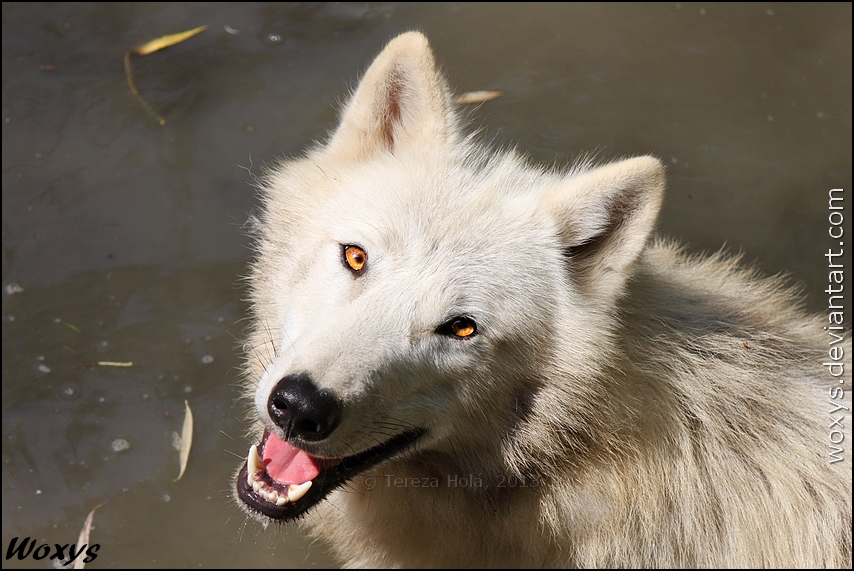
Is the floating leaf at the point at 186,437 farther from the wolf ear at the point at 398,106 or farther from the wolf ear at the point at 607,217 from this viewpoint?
the wolf ear at the point at 607,217

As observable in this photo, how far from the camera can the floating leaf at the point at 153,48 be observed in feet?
17.3

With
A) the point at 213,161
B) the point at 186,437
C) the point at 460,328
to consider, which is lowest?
the point at 186,437

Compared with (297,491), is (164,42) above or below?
below

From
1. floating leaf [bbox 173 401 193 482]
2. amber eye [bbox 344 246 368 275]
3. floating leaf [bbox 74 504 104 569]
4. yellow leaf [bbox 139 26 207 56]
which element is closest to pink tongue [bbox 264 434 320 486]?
amber eye [bbox 344 246 368 275]

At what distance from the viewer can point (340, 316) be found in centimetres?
250

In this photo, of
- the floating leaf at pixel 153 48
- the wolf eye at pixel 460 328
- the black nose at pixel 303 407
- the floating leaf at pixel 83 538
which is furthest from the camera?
the floating leaf at pixel 153 48

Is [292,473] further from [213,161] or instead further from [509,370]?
[213,161]

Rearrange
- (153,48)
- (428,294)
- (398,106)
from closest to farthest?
(428,294) → (398,106) → (153,48)

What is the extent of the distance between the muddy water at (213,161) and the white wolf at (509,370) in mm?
1228

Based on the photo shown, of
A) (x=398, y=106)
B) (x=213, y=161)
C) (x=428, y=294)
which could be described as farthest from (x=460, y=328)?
(x=213, y=161)

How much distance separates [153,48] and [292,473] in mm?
3965

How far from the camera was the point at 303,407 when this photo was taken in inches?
89.2

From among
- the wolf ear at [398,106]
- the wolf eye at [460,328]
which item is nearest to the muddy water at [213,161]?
the wolf ear at [398,106]

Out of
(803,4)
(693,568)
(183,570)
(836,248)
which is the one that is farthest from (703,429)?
(803,4)
